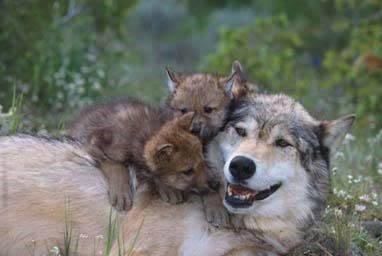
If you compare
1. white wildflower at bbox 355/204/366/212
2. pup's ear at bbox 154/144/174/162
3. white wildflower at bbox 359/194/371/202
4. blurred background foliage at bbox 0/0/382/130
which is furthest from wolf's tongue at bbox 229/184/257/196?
blurred background foliage at bbox 0/0/382/130

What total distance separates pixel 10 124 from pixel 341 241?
2723 millimetres

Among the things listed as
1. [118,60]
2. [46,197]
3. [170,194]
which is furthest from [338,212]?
[118,60]

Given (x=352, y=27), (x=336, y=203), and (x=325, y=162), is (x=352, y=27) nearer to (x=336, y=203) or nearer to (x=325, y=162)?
(x=336, y=203)

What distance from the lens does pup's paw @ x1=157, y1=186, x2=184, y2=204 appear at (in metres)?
5.88

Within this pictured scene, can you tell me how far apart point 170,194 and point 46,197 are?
0.75m

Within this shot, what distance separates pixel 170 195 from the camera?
5.90 m

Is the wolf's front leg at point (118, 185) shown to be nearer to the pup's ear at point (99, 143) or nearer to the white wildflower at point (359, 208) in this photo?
the pup's ear at point (99, 143)

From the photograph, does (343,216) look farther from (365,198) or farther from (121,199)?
(121,199)

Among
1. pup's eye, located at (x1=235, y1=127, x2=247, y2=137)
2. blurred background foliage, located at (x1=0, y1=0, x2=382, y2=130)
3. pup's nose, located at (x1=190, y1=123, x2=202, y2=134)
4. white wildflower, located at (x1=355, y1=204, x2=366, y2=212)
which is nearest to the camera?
pup's eye, located at (x1=235, y1=127, x2=247, y2=137)

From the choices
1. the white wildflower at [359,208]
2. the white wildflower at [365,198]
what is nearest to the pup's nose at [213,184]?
the white wildflower at [359,208]

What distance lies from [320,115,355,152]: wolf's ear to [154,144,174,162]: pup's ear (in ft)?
3.25

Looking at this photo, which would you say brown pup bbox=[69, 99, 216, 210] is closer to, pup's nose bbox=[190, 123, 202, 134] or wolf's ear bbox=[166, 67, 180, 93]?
pup's nose bbox=[190, 123, 202, 134]

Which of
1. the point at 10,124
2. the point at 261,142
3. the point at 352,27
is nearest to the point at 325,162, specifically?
the point at 261,142

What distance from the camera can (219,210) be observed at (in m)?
5.89
